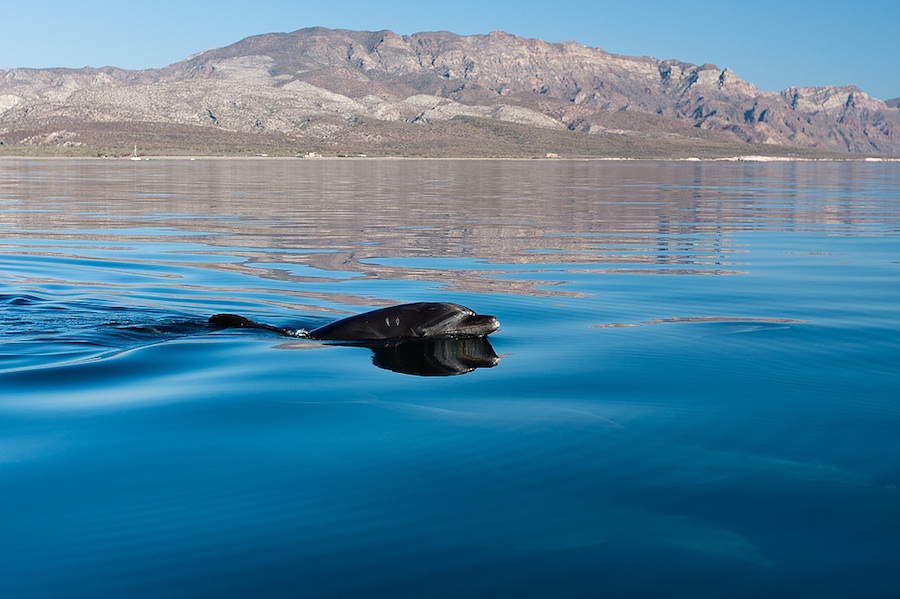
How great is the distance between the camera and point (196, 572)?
5.85 metres

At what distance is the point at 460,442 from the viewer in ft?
27.5

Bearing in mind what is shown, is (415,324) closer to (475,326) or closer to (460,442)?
(475,326)

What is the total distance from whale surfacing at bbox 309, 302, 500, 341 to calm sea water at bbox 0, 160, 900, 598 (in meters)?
0.39

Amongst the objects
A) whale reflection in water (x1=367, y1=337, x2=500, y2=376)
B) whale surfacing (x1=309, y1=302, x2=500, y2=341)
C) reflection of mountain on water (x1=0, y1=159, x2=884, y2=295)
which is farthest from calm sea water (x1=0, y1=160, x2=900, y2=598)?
reflection of mountain on water (x1=0, y1=159, x2=884, y2=295)

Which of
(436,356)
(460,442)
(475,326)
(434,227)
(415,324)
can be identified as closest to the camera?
(460,442)

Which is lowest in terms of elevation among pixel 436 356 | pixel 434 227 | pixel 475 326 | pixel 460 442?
pixel 460 442

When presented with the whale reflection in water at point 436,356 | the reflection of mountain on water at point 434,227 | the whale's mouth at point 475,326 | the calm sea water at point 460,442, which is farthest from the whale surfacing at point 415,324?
the reflection of mountain on water at point 434,227

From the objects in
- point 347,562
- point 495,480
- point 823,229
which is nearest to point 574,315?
point 495,480

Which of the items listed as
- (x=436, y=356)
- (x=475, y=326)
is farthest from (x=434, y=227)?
(x=436, y=356)

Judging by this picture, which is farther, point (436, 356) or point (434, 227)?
point (434, 227)

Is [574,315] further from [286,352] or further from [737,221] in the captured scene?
[737,221]

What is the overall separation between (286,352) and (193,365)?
1.19 meters

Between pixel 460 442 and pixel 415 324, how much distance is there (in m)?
4.51

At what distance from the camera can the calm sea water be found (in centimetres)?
600
